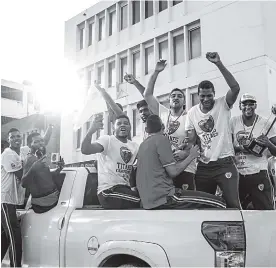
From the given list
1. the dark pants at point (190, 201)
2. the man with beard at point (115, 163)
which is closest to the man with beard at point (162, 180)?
the dark pants at point (190, 201)

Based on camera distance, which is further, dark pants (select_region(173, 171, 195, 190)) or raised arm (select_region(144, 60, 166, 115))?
raised arm (select_region(144, 60, 166, 115))

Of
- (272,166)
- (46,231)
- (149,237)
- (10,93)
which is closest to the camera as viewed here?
(149,237)

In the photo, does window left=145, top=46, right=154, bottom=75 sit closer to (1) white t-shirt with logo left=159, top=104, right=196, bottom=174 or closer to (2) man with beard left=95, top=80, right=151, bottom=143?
(2) man with beard left=95, top=80, right=151, bottom=143

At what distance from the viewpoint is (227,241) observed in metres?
2.13

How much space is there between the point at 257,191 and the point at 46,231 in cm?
185

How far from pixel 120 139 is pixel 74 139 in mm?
4895

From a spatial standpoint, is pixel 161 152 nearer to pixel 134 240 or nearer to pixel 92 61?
pixel 134 240

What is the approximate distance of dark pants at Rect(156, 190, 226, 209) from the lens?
8.53 feet

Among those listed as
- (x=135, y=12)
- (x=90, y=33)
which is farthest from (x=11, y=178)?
(x=135, y=12)

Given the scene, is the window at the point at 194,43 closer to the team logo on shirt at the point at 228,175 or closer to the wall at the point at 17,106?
the wall at the point at 17,106

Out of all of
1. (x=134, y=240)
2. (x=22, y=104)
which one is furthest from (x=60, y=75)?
(x=134, y=240)

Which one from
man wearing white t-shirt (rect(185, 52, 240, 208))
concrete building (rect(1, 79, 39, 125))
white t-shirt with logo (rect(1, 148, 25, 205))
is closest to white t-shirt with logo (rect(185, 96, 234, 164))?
man wearing white t-shirt (rect(185, 52, 240, 208))

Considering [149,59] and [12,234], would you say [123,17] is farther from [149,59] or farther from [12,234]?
[12,234]

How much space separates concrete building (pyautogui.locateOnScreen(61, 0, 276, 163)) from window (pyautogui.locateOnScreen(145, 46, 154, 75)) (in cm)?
2
